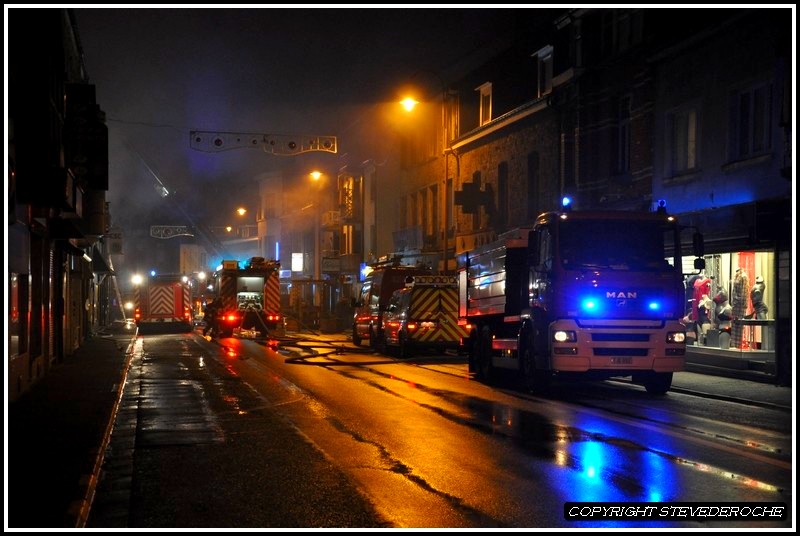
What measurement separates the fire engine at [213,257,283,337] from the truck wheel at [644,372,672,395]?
26.2 m

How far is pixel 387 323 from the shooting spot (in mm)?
30672

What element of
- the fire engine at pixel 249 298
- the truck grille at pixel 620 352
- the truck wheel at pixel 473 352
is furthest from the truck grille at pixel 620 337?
the fire engine at pixel 249 298

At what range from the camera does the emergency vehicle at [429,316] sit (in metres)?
28.4

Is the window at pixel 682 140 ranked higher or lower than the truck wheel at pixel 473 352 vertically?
higher

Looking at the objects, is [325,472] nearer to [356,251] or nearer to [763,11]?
[763,11]

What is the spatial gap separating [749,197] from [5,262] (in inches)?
602

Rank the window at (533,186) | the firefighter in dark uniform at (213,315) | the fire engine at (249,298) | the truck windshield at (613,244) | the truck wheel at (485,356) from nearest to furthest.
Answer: the truck windshield at (613,244) → the truck wheel at (485,356) → the window at (533,186) → the fire engine at (249,298) → the firefighter in dark uniform at (213,315)

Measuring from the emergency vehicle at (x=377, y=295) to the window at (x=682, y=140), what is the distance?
10.2m

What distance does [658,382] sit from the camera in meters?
17.7

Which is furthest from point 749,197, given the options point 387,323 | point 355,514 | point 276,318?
point 276,318

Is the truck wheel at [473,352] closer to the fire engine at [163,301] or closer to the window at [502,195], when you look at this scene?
the window at [502,195]

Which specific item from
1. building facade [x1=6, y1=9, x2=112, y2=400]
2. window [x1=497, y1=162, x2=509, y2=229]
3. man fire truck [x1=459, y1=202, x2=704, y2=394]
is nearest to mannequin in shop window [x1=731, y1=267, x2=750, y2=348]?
man fire truck [x1=459, y1=202, x2=704, y2=394]

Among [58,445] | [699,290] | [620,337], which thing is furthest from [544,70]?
[58,445]

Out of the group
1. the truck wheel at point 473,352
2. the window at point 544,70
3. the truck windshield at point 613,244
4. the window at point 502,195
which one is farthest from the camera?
the window at point 502,195
